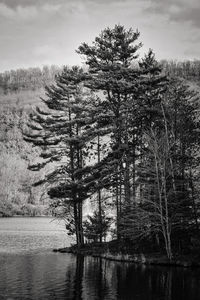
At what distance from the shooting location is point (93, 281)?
21703 mm

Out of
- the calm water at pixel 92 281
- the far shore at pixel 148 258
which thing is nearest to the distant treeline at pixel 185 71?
the far shore at pixel 148 258

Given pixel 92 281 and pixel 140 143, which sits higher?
pixel 140 143

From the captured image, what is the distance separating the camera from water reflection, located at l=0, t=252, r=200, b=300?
59.1ft

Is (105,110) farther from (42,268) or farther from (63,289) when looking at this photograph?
(63,289)

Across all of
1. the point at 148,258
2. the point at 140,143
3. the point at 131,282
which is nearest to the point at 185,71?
the point at 140,143

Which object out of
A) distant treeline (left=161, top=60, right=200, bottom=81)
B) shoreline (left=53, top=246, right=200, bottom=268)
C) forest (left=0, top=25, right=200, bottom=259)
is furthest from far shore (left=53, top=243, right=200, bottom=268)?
distant treeline (left=161, top=60, right=200, bottom=81)

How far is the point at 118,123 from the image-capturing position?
3003cm

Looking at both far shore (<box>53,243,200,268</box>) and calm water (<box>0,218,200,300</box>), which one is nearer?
calm water (<box>0,218,200,300</box>)

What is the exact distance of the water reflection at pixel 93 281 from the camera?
18.0m

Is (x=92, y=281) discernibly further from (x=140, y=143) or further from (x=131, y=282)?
(x=140, y=143)

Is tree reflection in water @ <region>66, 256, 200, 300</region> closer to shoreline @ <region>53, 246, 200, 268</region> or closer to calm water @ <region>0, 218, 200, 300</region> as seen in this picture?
calm water @ <region>0, 218, 200, 300</region>

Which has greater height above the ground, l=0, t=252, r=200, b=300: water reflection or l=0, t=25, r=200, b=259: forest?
l=0, t=25, r=200, b=259: forest

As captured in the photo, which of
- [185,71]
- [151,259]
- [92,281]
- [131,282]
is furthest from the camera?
[185,71]

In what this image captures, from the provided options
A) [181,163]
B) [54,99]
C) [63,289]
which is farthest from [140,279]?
[54,99]
